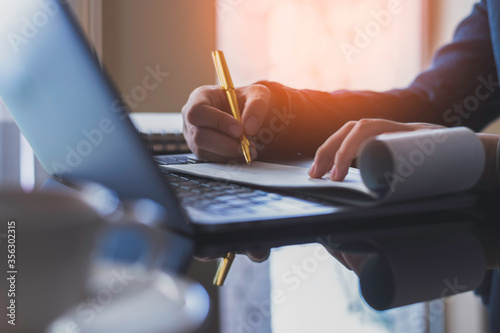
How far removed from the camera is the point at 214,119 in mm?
708

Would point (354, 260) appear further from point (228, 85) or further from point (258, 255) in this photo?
point (228, 85)

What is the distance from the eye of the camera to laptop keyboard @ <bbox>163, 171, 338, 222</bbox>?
1.13 feet

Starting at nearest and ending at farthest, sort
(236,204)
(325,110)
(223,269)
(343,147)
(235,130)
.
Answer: (223,269), (236,204), (343,147), (235,130), (325,110)

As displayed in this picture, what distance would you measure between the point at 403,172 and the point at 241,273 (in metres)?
0.17

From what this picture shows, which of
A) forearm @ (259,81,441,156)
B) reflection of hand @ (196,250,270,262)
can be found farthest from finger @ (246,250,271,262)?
forearm @ (259,81,441,156)

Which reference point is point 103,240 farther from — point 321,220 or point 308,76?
point 308,76

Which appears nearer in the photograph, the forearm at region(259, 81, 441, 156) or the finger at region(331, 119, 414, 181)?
the finger at region(331, 119, 414, 181)

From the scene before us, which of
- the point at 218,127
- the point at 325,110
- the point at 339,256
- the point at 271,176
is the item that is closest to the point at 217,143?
the point at 218,127

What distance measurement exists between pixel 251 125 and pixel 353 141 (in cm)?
23

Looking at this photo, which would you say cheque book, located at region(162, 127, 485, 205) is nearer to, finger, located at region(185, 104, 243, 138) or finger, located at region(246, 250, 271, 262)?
finger, located at region(246, 250, 271, 262)

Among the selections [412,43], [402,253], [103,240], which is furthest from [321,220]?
[412,43]

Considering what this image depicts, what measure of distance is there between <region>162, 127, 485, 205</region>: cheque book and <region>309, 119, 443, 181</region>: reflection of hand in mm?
42

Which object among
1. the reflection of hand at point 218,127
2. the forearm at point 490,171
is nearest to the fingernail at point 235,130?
the reflection of hand at point 218,127

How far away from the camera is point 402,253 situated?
1.01 ft
